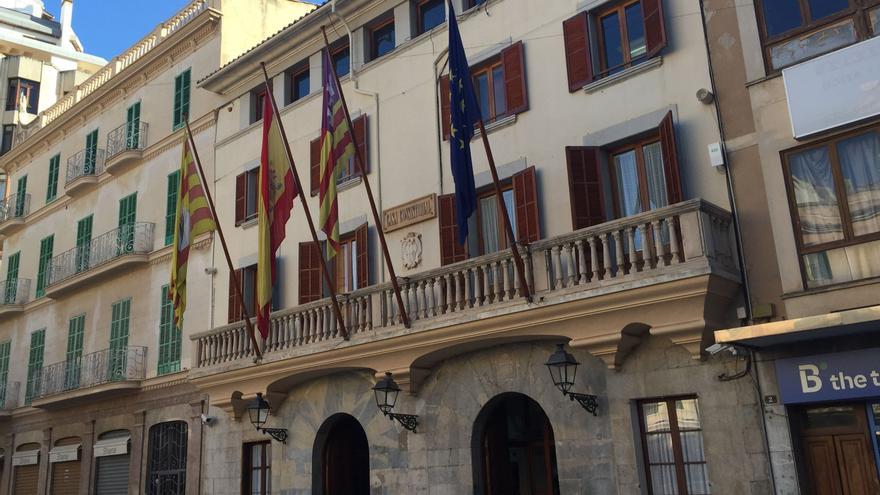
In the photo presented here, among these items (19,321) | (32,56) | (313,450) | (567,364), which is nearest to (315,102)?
(313,450)

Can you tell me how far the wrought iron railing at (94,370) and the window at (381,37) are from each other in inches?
415

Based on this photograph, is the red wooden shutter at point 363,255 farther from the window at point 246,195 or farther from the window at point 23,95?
the window at point 23,95

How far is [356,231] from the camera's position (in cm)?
1791

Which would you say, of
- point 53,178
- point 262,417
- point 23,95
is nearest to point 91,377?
point 262,417

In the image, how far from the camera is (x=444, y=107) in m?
17.0

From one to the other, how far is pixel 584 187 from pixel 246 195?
10.5 meters

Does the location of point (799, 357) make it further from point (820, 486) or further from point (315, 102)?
point (315, 102)

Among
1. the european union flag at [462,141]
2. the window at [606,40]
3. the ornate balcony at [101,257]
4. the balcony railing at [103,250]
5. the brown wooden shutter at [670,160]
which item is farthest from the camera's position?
the balcony railing at [103,250]

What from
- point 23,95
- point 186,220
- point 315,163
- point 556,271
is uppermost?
point 23,95

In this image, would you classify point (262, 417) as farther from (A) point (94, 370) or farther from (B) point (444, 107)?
(A) point (94, 370)

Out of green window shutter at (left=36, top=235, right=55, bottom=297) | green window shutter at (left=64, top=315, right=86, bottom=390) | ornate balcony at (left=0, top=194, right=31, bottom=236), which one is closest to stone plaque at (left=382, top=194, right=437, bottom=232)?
green window shutter at (left=64, top=315, right=86, bottom=390)

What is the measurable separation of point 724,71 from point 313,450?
10.8 m

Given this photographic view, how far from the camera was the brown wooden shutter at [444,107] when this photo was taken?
16.9m

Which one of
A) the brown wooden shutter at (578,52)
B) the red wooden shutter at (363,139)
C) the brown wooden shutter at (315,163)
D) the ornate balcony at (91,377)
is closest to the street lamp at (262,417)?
the brown wooden shutter at (315,163)
